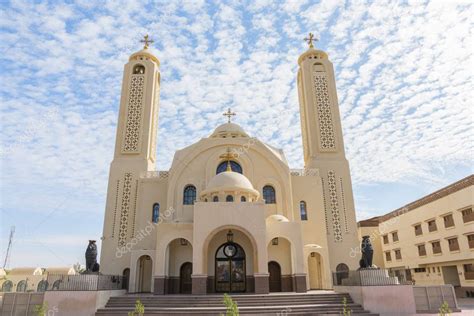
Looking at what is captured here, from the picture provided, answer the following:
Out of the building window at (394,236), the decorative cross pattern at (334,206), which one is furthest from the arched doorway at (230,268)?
the building window at (394,236)

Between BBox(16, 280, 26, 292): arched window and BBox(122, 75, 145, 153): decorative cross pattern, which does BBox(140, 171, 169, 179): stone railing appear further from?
BBox(16, 280, 26, 292): arched window

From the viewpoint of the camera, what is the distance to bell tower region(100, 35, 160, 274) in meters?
19.4

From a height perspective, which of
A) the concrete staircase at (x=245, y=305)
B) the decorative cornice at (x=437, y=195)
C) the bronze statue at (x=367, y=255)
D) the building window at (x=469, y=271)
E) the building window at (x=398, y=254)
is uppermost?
the decorative cornice at (x=437, y=195)

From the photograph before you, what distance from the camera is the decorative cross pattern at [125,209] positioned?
1939 centimetres

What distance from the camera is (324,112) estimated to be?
22.3 meters

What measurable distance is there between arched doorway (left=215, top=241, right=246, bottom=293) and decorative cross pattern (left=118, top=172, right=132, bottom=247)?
599 centimetres

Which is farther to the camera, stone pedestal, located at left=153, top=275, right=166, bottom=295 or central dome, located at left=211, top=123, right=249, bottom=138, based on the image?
central dome, located at left=211, top=123, right=249, bottom=138

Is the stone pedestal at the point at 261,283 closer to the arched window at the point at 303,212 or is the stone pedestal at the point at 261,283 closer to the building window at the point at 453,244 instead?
the arched window at the point at 303,212

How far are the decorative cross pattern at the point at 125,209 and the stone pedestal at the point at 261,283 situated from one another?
842cm

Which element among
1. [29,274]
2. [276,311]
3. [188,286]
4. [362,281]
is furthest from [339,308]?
[29,274]

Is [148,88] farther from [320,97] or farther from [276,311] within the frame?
[276,311]

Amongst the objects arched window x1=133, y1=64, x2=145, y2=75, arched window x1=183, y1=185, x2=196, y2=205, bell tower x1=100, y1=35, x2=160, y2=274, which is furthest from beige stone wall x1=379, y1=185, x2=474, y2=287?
arched window x1=133, y1=64, x2=145, y2=75

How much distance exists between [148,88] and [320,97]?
11.3m

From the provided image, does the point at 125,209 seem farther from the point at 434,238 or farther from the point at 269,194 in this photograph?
the point at 434,238
